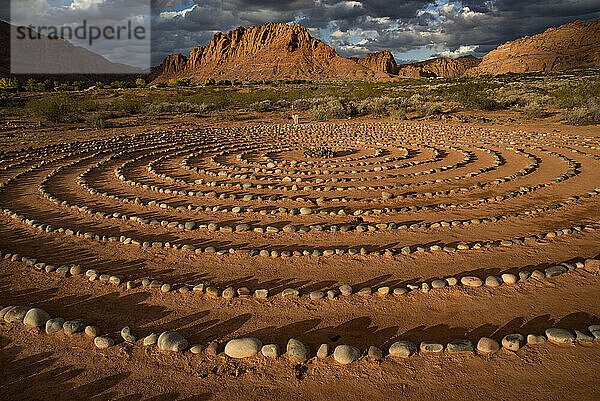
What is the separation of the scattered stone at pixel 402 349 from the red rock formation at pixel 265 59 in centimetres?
8916

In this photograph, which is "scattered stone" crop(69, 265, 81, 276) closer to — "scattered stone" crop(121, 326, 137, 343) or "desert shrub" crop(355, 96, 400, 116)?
"scattered stone" crop(121, 326, 137, 343)

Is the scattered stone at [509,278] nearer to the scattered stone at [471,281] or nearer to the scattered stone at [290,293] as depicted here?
the scattered stone at [471,281]

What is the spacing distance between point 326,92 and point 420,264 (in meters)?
34.8

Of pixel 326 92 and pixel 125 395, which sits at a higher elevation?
pixel 326 92

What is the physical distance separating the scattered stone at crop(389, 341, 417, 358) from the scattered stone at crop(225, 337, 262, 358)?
45.7 inches

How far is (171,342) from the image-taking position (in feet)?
11.8

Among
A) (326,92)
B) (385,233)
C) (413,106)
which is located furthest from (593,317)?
(326,92)

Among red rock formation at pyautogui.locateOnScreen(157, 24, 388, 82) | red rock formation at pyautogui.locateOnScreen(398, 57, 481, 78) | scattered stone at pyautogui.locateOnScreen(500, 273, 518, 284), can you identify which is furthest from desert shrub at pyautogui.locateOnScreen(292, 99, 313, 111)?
red rock formation at pyautogui.locateOnScreen(398, 57, 481, 78)

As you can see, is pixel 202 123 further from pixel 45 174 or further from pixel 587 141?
pixel 587 141

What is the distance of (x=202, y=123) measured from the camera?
79.3 ft

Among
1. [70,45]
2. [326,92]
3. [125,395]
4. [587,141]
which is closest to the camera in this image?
[125,395]

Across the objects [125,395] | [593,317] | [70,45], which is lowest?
[125,395]

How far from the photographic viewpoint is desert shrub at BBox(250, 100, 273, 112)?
31725mm

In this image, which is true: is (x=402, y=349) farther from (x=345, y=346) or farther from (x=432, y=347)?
(x=345, y=346)
